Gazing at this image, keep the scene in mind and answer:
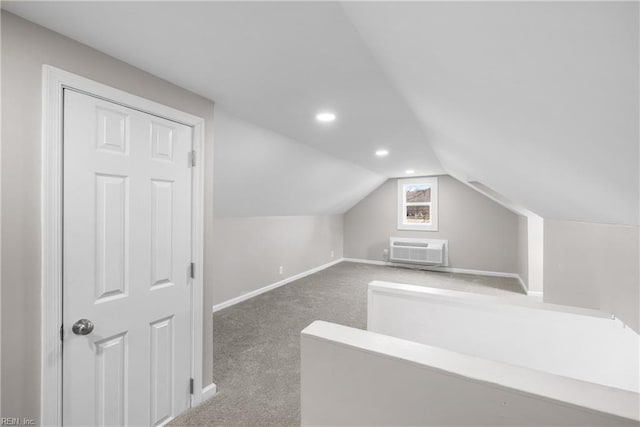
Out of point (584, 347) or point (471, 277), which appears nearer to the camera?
point (584, 347)

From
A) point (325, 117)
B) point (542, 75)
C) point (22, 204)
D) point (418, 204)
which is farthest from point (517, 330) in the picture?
point (418, 204)

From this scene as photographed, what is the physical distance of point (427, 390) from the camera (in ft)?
2.97

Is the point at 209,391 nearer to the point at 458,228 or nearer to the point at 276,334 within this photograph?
the point at 276,334

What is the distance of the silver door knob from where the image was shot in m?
1.24

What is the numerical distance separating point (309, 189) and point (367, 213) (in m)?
2.69

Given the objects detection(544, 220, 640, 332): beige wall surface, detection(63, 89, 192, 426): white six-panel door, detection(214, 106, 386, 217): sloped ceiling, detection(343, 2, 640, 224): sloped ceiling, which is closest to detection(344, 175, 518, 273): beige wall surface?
detection(214, 106, 386, 217): sloped ceiling

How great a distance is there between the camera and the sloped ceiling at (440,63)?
0.47m

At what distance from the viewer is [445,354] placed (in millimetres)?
952

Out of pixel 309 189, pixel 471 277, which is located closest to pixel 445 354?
pixel 309 189

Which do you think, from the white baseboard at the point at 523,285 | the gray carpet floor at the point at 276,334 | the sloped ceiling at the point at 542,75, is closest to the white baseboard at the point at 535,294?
the white baseboard at the point at 523,285

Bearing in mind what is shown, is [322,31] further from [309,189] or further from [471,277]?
[471,277]

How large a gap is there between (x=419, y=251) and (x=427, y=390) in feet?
16.9

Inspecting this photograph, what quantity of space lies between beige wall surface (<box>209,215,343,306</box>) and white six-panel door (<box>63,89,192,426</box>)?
73.9 inches

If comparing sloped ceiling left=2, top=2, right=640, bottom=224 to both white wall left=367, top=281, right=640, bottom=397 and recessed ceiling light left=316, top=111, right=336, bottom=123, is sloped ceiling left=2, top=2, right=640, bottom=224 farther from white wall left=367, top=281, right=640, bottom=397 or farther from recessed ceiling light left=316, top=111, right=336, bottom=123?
white wall left=367, top=281, right=640, bottom=397
